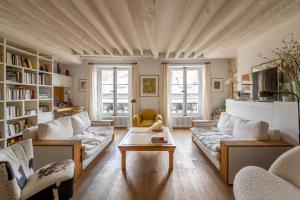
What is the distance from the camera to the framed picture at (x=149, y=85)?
23.0 ft

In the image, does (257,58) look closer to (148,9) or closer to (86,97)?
(148,9)

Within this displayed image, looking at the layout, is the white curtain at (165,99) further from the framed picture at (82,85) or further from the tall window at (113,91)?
the framed picture at (82,85)

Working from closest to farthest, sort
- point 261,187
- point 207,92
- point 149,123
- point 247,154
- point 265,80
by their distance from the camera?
1. point 261,187
2. point 247,154
3. point 265,80
4. point 149,123
5. point 207,92

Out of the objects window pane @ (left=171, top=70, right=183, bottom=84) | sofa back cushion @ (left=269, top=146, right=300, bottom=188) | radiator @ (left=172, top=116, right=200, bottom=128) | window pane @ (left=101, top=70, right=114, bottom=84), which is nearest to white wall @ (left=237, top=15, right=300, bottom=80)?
window pane @ (left=171, top=70, right=183, bottom=84)

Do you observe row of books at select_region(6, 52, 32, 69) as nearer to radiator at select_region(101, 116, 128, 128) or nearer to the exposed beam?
the exposed beam

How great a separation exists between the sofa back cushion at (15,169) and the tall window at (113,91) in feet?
17.5

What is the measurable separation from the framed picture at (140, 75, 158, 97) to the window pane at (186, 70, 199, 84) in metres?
1.22

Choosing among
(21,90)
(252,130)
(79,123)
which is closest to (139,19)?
(79,123)

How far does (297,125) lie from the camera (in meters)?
2.60

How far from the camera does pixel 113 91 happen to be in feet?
23.9

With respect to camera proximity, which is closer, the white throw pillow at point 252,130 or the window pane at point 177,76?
the white throw pillow at point 252,130

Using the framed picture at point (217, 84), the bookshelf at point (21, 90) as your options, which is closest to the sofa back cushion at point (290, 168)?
the bookshelf at point (21, 90)

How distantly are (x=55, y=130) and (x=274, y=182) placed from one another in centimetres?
306

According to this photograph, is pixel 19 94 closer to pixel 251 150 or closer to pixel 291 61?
pixel 251 150
